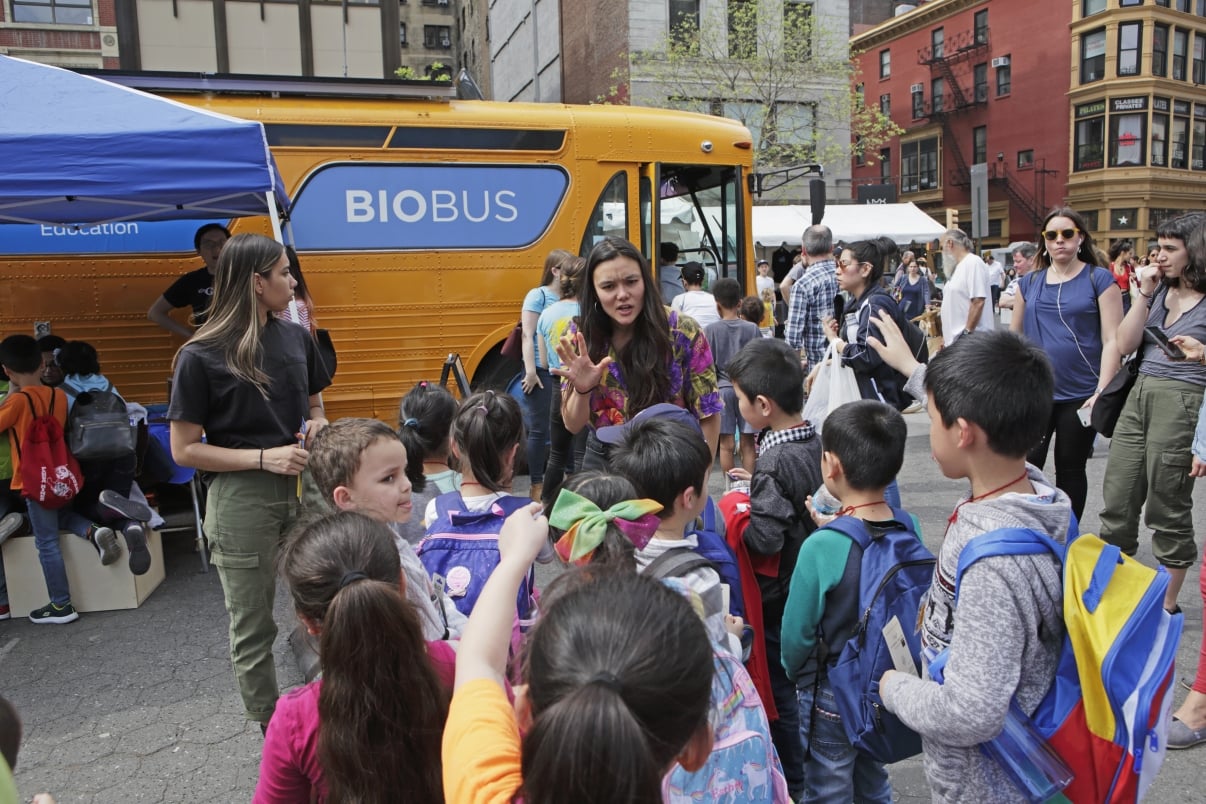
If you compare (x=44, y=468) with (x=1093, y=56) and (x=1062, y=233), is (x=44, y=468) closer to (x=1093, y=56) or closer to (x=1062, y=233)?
(x=1062, y=233)

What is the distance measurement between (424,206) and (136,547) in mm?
3313

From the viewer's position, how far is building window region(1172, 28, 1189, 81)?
1469 inches

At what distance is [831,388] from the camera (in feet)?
15.2

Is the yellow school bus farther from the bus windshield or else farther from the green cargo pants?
the green cargo pants

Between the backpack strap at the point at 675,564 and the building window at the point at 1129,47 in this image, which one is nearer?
the backpack strap at the point at 675,564

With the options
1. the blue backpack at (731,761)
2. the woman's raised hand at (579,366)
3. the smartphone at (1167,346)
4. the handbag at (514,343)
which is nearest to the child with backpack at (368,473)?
the woman's raised hand at (579,366)

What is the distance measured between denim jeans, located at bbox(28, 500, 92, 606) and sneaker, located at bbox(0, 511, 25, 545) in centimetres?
6

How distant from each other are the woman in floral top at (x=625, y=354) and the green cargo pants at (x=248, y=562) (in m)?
1.19

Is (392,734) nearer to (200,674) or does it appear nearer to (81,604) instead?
(200,674)

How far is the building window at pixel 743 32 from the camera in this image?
28.6 m

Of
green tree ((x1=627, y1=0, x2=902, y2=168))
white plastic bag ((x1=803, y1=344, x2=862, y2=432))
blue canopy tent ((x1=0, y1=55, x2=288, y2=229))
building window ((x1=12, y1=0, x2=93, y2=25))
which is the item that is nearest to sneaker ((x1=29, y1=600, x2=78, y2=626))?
blue canopy tent ((x1=0, y1=55, x2=288, y2=229))

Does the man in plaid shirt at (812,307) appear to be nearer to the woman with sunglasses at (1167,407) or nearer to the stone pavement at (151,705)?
the woman with sunglasses at (1167,407)

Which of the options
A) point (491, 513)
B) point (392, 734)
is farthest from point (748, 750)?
point (491, 513)

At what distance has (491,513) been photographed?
8.46ft
